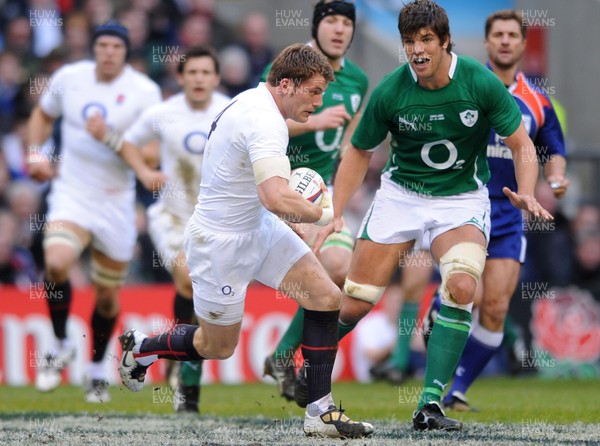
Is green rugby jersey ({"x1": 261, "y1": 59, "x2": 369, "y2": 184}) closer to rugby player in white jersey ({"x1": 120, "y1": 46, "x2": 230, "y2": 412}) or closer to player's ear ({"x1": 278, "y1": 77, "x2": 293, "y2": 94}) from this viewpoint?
rugby player in white jersey ({"x1": 120, "y1": 46, "x2": 230, "y2": 412})

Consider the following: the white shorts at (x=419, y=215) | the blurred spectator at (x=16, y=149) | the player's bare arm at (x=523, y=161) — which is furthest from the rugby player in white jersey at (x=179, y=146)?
the blurred spectator at (x=16, y=149)

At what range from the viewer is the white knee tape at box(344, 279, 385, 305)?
303 inches

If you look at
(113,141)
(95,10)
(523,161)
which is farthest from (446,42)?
(95,10)

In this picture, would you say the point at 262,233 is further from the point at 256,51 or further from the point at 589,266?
the point at 256,51

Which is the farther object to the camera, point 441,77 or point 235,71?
point 235,71

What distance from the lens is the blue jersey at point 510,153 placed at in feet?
29.2

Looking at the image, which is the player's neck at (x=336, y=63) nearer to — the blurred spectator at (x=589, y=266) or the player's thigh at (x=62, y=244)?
the player's thigh at (x=62, y=244)

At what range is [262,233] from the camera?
702cm

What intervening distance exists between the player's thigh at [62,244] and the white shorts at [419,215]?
3398 millimetres

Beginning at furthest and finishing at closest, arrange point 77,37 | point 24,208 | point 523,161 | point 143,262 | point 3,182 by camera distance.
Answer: point 77,37, point 3,182, point 143,262, point 24,208, point 523,161

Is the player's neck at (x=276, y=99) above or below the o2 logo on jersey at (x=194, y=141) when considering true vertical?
above

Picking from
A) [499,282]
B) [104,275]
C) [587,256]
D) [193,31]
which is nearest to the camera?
[499,282]

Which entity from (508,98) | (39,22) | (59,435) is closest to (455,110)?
(508,98)

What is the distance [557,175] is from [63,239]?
4.36 meters
